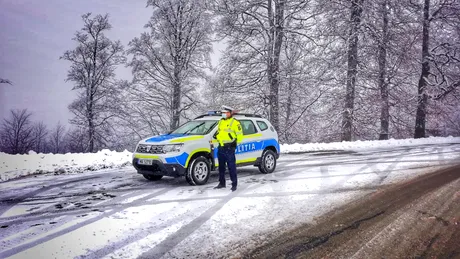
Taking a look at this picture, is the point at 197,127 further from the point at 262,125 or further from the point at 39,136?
the point at 39,136

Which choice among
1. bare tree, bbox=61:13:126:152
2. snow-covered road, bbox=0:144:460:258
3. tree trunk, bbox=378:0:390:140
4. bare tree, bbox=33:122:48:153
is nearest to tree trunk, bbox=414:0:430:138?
tree trunk, bbox=378:0:390:140

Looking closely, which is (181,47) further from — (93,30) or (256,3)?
(93,30)

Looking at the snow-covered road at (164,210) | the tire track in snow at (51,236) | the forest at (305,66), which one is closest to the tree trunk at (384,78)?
the forest at (305,66)

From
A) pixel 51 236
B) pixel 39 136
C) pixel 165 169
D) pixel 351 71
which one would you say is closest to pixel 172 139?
pixel 165 169

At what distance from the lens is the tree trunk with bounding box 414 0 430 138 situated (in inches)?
826

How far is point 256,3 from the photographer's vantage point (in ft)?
57.2

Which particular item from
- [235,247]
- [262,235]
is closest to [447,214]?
[262,235]

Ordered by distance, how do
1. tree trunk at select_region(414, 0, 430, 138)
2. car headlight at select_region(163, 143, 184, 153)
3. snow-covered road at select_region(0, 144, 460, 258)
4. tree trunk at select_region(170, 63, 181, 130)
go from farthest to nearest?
tree trunk at select_region(414, 0, 430, 138), tree trunk at select_region(170, 63, 181, 130), car headlight at select_region(163, 143, 184, 153), snow-covered road at select_region(0, 144, 460, 258)

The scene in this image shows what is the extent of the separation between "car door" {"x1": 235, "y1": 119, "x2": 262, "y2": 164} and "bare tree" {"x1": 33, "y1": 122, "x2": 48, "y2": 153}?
124 feet

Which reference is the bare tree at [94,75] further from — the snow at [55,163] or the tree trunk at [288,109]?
the tree trunk at [288,109]

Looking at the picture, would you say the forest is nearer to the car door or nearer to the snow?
the snow

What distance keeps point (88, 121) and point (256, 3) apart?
15689 mm

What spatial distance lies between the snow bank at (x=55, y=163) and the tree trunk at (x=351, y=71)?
13399mm

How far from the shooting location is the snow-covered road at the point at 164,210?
3.89 metres
